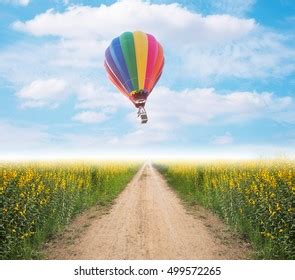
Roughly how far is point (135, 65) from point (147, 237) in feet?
43.6

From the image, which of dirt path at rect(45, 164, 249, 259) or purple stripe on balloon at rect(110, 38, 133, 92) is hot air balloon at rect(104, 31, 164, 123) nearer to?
purple stripe on balloon at rect(110, 38, 133, 92)

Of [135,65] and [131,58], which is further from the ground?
[131,58]

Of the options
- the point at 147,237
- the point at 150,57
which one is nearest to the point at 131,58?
the point at 150,57

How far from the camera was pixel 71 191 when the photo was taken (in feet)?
55.5

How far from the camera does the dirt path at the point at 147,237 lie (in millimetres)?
11305

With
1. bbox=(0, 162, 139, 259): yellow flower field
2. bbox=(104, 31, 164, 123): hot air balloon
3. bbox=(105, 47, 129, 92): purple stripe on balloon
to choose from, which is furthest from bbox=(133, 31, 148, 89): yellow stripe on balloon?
bbox=(0, 162, 139, 259): yellow flower field

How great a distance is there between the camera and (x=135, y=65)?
24.2 m

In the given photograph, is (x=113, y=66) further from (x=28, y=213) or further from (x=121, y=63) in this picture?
(x=28, y=213)

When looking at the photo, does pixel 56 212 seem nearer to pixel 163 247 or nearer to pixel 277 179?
pixel 163 247

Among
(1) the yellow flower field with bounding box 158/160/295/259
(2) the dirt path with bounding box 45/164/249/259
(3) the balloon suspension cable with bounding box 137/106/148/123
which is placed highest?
(3) the balloon suspension cable with bounding box 137/106/148/123

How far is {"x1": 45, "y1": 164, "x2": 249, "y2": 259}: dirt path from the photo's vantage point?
11305 mm

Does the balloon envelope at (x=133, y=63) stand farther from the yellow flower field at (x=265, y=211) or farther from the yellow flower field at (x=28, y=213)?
the yellow flower field at (x=265, y=211)
